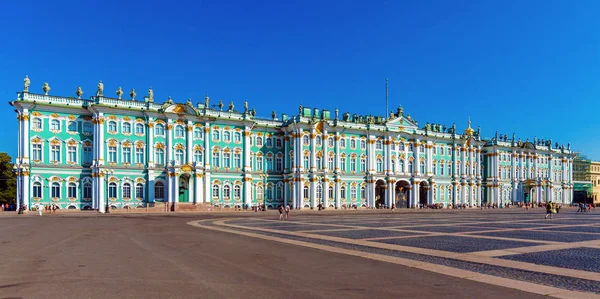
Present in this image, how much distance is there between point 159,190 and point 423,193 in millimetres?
52950

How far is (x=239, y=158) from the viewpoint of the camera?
7819cm

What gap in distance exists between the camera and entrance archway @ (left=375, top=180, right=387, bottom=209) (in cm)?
9106

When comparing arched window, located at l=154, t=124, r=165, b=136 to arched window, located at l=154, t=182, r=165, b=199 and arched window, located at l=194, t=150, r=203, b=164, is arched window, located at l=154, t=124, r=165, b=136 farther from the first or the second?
arched window, located at l=154, t=182, r=165, b=199

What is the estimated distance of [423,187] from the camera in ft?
317

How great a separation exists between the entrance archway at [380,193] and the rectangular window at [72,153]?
2061 inches

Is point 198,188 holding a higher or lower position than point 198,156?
lower

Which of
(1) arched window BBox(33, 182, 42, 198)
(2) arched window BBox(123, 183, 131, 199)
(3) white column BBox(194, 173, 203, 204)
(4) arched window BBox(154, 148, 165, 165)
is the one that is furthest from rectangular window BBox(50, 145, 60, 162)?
(3) white column BBox(194, 173, 203, 204)

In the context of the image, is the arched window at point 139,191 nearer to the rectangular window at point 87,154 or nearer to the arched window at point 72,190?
the rectangular window at point 87,154

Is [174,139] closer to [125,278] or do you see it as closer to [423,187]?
[423,187]

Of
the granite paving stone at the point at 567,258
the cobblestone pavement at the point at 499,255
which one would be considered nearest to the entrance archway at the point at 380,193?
the cobblestone pavement at the point at 499,255

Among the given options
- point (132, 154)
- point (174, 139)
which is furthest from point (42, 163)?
point (174, 139)

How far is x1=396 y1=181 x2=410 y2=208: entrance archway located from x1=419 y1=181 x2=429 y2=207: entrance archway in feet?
10.5

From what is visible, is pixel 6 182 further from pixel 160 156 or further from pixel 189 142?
pixel 189 142

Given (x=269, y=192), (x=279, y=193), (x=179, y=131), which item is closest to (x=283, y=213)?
(x=179, y=131)
